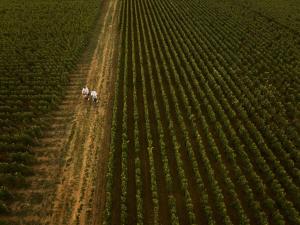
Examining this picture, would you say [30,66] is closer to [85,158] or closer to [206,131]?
[85,158]

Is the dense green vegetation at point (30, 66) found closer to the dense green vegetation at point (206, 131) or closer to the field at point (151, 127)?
the field at point (151, 127)

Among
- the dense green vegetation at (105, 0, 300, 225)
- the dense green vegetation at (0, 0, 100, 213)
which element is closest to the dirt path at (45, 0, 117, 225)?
the dense green vegetation at (105, 0, 300, 225)

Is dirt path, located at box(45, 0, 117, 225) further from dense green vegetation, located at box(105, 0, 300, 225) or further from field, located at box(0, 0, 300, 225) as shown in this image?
dense green vegetation, located at box(105, 0, 300, 225)

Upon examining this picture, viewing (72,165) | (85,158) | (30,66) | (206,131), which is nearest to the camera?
(72,165)

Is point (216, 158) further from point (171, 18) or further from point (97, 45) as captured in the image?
point (171, 18)

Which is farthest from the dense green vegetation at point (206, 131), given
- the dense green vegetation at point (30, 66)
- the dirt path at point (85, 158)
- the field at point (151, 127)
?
the dense green vegetation at point (30, 66)

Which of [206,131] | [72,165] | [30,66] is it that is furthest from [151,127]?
[30,66]
